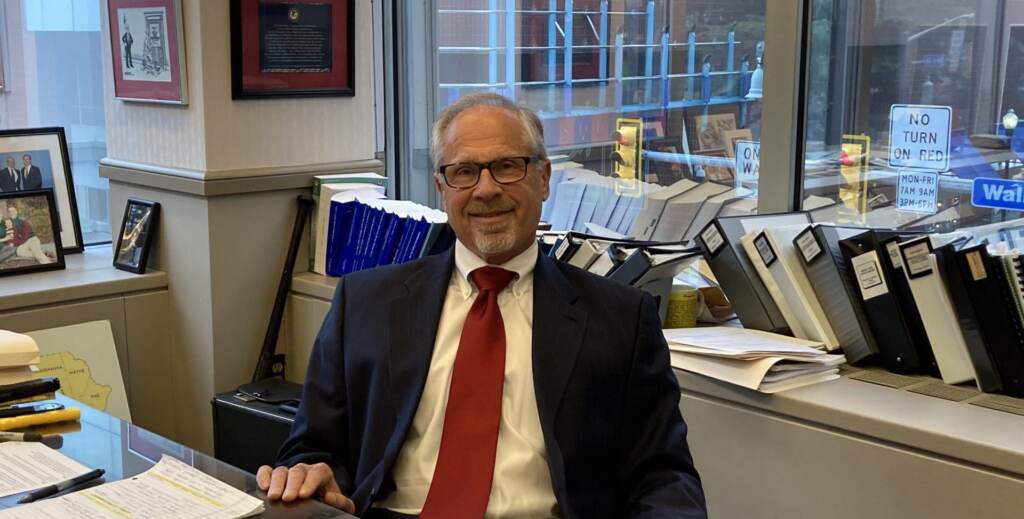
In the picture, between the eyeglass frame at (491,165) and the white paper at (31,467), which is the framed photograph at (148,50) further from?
the white paper at (31,467)

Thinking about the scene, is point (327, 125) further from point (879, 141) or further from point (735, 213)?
point (879, 141)

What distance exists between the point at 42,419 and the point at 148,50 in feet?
5.56

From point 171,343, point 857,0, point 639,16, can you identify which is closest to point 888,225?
point 857,0

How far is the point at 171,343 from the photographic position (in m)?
3.46

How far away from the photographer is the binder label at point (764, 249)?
2510 millimetres

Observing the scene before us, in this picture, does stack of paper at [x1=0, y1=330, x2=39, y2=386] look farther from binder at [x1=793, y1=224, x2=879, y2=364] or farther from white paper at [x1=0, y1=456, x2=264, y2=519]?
binder at [x1=793, y1=224, x2=879, y2=364]

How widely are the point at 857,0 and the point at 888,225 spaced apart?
56cm

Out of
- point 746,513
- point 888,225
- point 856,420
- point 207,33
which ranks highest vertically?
point 207,33

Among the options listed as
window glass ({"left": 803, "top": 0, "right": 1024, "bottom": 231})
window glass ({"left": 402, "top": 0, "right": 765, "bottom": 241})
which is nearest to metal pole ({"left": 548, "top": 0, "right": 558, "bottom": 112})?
window glass ({"left": 402, "top": 0, "right": 765, "bottom": 241})

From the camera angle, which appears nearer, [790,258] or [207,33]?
[790,258]

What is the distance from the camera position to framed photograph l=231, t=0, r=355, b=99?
3.26 metres

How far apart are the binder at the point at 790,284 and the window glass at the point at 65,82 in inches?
88.4

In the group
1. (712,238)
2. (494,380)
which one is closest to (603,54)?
(712,238)

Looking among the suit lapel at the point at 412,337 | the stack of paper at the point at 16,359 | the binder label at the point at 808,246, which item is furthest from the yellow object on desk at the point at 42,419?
the binder label at the point at 808,246
